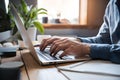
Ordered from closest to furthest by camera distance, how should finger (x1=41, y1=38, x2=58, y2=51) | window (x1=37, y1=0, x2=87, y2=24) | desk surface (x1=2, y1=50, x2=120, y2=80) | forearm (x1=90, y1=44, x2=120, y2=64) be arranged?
desk surface (x1=2, y1=50, x2=120, y2=80) < forearm (x1=90, y1=44, x2=120, y2=64) < finger (x1=41, y1=38, x2=58, y2=51) < window (x1=37, y1=0, x2=87, y2=24)

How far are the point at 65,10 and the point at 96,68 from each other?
1.46 metres

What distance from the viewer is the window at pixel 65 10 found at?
216 cm

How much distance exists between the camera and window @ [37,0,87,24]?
2164 mm

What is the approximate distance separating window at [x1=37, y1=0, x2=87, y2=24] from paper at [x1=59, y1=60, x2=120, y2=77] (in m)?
1.28

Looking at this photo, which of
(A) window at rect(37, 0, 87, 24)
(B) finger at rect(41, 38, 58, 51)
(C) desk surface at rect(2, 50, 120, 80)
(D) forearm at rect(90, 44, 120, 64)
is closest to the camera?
(C) desk surface at rect(2, 50, 120, 80)

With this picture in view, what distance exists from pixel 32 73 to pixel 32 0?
4.20 feet

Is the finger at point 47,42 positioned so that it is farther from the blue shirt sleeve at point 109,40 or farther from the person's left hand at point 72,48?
the blue shirt sleeve at point 109,40

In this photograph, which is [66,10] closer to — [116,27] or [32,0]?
[32,0]

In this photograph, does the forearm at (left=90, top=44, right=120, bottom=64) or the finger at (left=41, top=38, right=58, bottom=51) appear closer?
the forearm at (left=90, top=44, right=120, bottom=64)

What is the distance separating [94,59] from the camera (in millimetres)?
993

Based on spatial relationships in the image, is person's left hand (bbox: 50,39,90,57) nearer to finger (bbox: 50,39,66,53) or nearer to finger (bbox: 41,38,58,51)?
finger (bbox: 50,39,66,53)

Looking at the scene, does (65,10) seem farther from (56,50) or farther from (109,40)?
(56,50)

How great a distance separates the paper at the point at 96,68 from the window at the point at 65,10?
1282 mm

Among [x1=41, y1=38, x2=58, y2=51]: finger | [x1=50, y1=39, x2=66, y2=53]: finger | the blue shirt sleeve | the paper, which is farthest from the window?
the paper
